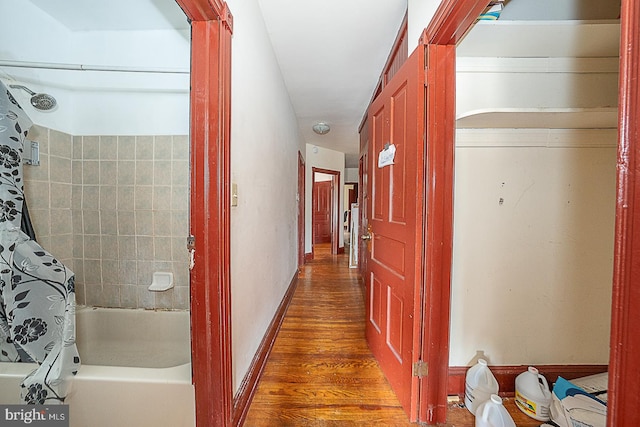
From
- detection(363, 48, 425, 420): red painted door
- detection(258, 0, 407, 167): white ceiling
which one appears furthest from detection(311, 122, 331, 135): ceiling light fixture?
detection(363, 48, 425, 420): red painted door

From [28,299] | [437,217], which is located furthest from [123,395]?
[437,217]

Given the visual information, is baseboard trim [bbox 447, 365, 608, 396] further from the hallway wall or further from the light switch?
the light switch

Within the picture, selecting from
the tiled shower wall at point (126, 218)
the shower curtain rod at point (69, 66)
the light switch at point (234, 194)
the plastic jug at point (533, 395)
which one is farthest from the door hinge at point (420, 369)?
the shower curtain rod at point (69, 66)

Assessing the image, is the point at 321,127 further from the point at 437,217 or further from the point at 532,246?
the point at 532,246

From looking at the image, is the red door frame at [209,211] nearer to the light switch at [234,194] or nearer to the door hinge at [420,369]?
the light switch at [234,194]

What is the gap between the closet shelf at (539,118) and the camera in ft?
3.71

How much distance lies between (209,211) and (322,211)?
5.77 meters

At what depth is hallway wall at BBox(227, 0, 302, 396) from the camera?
4.00 feet

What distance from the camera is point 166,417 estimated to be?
3.49ft

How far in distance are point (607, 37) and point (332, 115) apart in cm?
262

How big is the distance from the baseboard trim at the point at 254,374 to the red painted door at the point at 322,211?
4.50m

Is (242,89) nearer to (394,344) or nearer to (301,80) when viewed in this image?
(301,80)

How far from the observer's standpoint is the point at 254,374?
145 cm

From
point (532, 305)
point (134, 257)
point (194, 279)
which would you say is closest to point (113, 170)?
point (134, 257)
